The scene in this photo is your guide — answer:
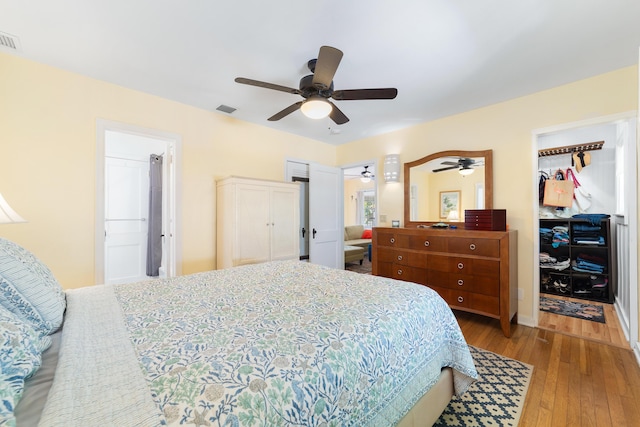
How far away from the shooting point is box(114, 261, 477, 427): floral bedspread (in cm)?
71

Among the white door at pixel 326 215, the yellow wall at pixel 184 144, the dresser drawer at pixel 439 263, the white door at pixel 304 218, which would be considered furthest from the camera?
the white door at pixel 304 218

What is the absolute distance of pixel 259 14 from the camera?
5.73ft

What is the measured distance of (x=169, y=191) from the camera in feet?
10.7

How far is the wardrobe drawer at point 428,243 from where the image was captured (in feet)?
9.77

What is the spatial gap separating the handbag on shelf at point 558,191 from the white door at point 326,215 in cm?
319

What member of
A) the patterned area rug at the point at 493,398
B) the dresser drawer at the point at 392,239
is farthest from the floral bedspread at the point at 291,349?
the dresser drawer at the point at 392,239

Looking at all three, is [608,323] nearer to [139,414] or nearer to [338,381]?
[338,381]

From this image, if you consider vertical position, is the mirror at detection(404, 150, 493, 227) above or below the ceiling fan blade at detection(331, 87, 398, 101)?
below

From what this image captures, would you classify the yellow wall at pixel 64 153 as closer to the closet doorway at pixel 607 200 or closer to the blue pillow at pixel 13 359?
the blue pillow at pixel 13 359

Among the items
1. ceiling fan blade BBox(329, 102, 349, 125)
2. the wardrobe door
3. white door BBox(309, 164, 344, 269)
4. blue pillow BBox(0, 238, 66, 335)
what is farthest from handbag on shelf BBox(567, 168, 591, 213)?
blue pillow BBox(0, 238, 66, 335)

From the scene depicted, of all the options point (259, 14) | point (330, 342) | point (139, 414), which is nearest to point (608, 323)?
point (330, 342)

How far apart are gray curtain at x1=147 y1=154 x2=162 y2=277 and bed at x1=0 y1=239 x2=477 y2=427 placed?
2797 millimetres

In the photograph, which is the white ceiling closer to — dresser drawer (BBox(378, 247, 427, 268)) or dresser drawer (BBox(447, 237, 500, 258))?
dresser drawer (BBox(447, 237, 500, 258))

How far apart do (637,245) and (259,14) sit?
11.8 ft
